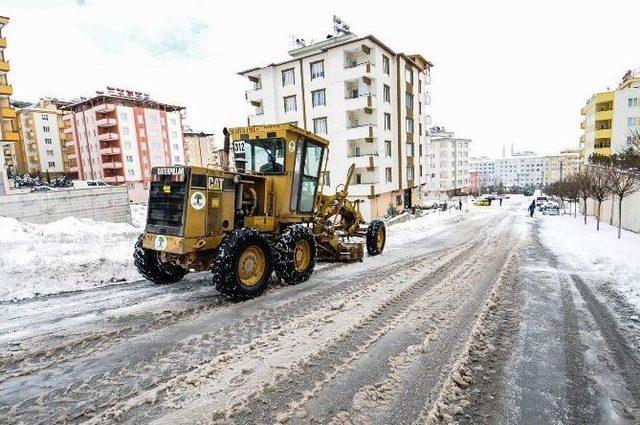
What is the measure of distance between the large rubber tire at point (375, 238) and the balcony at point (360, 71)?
20994 millimetres

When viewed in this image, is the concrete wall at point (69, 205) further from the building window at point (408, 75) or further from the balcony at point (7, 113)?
the building window at point (408, 75)

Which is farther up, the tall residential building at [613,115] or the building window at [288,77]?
the building window at [288,77]

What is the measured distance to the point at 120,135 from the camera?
51375 millimetres

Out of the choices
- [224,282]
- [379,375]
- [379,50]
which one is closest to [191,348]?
[224,282]

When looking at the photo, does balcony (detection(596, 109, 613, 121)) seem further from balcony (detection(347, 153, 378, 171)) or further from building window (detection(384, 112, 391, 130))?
balcony (detection(347, 153, 378, 171))

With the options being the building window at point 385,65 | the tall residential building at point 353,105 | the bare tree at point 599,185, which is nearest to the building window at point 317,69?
the tall residential building at point 353,105

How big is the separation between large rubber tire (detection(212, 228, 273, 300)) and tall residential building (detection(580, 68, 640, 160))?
164 ft

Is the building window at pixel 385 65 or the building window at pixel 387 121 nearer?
the building window at pixel 385 65

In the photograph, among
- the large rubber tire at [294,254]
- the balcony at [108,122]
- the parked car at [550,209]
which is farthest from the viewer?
the balcony at [108,122]

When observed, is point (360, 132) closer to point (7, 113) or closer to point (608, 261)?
point (608, 261)

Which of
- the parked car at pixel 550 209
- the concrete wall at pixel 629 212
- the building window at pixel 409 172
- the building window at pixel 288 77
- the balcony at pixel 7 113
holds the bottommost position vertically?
the parked car at pixel 550 209

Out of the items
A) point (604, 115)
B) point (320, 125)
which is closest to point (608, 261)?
point (320, 125)

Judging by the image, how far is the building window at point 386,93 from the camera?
3091 centimetres

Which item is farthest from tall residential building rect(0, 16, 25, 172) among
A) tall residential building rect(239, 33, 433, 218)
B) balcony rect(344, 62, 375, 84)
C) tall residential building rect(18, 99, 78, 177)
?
tall residential building rect(18, 99, 78, 177)
